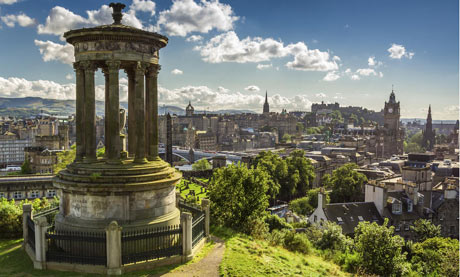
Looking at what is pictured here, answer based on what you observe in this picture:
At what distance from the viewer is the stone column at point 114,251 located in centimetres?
1297

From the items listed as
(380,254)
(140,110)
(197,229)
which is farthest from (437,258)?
(140,110)

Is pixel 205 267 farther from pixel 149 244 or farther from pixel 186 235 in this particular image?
pixel 149 244

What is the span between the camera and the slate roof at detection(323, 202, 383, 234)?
38.9 m

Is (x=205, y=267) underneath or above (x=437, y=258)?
above

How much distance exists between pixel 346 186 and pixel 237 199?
39.1 meters

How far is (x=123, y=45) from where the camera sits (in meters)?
15.6

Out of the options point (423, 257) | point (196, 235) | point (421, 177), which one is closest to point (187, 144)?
point (421, 177)

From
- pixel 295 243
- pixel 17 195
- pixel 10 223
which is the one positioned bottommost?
pixel 17 195

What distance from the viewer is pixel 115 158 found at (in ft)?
51.2

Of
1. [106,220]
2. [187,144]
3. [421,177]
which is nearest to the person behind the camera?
[106,220]

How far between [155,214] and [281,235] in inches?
312

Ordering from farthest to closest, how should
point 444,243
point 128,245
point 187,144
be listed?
point 187,144 < point 444,243 < point 128,245

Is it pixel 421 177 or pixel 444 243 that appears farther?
pixel 421 177

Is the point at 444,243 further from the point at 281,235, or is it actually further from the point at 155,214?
the point at 155,214
